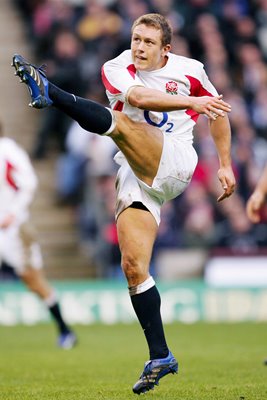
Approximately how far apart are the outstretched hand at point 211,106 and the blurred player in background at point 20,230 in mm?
5302

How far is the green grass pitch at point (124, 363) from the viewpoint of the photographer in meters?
7.76

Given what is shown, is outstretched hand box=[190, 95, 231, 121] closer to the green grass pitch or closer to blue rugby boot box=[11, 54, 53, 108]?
blue rugby boot box=[11, 54, 53, 108]

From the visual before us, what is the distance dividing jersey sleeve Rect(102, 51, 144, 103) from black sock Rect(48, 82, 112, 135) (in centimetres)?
24

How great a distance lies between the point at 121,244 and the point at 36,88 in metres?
1.29

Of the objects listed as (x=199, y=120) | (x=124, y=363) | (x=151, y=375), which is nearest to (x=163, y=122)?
(x=151, y=375)

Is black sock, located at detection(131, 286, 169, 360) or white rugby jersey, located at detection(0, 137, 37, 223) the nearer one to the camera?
black sock, located at detection(131, 286, 169, 360)

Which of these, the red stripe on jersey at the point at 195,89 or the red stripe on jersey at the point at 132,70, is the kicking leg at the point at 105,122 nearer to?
the red stripe on jersey at the point at 132,70

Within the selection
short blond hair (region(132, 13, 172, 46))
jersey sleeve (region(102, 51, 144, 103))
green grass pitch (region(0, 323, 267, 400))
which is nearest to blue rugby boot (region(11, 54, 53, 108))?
jersey sleeve (region(102, 51, 144, 103))

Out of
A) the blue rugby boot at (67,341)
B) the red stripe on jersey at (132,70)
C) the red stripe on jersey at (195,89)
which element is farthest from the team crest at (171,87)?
the blue rugby boot at (67,341)

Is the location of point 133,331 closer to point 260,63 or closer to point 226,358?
point 226,358

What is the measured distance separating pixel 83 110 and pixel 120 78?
0.38 m

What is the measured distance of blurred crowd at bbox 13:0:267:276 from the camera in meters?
16.2

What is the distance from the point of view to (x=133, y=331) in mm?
14180

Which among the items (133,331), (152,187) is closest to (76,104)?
(152,187)
